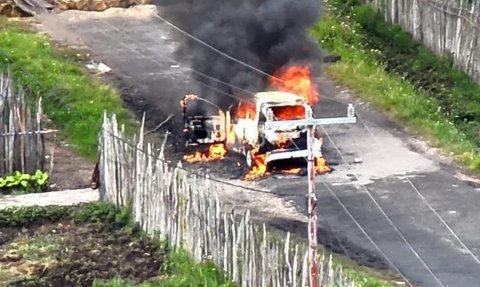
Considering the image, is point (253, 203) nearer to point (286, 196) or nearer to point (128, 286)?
point (286, 196)

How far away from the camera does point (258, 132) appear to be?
2000 cm

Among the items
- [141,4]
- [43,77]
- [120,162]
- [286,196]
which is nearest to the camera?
[120,162]

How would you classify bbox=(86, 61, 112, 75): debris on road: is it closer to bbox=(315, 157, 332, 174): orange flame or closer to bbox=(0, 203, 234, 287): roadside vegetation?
bbox=(315, 157, 332, 174): orange flame

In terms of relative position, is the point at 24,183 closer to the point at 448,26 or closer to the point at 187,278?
the point at 187,278

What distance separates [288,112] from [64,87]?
5.17 meters

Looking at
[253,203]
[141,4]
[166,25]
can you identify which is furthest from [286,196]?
[141,4]

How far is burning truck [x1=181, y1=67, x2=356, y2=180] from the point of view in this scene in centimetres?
1950

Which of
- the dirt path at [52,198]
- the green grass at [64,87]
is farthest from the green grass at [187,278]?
the green grass at [64,87]

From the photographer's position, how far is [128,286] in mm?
14766

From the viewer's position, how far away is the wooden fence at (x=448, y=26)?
76.3ft

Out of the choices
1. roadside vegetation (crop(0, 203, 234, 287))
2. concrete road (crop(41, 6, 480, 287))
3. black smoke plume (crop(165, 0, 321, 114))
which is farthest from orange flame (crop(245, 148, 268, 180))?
roadside vegetation (crop(0, 203, 234, 287))

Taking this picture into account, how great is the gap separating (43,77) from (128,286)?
9.51 meters

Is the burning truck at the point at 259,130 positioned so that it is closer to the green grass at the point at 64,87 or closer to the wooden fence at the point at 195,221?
the wooden fence at the point at 195,221

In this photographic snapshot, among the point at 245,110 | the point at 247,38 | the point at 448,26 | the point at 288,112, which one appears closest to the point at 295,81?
the point at 247,38
